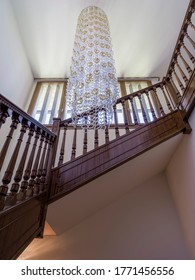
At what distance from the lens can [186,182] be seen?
2.18 metres

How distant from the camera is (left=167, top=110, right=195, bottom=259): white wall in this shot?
2008 millimetres

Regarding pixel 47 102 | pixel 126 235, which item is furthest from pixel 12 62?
pixel 126 235

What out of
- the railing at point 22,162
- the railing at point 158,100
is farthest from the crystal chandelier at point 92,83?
the railing at point 22,162

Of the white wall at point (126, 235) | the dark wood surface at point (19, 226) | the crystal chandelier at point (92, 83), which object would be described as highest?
the crystal chandelier at point (92, 83)

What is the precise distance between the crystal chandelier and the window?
1775 millimetres

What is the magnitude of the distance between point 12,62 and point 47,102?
1.06m

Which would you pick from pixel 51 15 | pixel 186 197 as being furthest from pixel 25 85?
pixel 186 197

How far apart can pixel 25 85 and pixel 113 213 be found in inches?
136

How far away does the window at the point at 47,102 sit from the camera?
3.78 meters

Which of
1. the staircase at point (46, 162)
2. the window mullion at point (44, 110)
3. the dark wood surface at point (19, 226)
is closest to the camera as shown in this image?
the dark wood surface at point (19, 226)

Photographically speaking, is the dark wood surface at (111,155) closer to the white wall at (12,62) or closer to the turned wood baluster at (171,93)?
the turned wood baluster at (171,93)

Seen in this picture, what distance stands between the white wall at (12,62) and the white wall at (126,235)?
2.75m

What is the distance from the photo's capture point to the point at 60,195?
167cm
